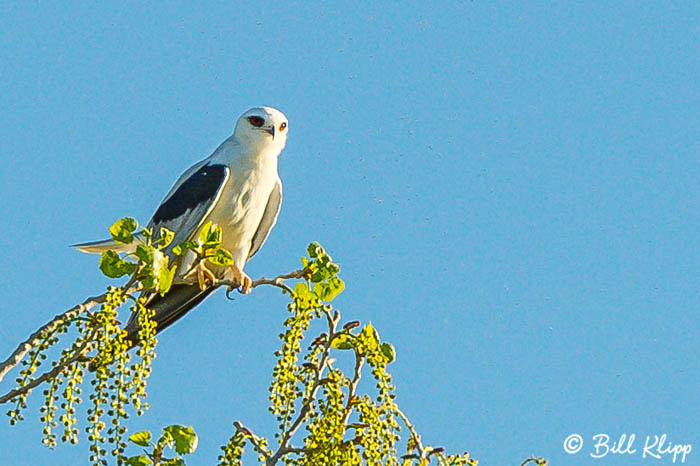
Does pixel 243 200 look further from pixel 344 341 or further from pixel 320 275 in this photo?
pixel 344 341

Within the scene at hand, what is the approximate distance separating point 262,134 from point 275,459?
3.84m

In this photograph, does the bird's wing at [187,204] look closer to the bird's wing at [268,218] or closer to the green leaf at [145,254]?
the bird's wing at [268,218]

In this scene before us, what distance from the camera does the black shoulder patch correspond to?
6367 mm

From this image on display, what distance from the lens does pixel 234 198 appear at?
648cm

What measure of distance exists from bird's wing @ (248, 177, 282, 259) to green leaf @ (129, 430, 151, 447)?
347 centimetres

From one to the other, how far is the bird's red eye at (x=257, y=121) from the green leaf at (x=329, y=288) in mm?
3347

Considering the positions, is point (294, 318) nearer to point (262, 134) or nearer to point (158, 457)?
point (158, 457)

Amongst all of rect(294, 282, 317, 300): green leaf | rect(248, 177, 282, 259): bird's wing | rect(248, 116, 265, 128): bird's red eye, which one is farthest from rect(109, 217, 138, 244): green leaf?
rect(248, 116, 265, 128): bird's red eye

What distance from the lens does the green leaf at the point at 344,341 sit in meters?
3.61

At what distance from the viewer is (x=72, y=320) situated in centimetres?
327

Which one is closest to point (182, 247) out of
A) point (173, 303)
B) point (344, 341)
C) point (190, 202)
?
point (344, 341)

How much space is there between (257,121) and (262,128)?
3.1 inches

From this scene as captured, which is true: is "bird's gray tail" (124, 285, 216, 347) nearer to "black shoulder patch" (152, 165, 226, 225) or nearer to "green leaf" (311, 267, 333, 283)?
"black shoulder patch" (152, 165, 226, 225)

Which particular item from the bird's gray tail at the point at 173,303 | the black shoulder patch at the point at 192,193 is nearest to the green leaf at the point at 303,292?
the bird's gray tail at the point at 173,303
